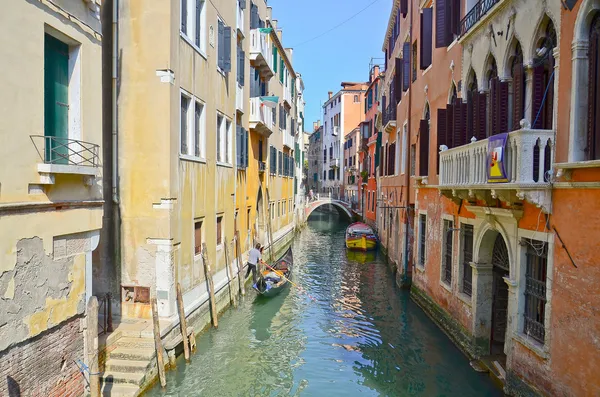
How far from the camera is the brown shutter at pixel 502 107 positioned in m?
7.27

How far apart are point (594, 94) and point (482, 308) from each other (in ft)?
15.3

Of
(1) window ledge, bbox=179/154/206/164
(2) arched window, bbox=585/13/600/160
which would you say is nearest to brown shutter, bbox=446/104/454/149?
(2) arched window, bbox=585/13/600/160

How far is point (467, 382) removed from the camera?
805 cm

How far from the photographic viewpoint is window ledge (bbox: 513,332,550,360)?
20.2ft

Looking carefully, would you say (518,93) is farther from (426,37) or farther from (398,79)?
(398,79)

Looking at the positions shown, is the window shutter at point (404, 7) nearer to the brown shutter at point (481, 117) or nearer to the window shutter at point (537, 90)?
the brown shutter at point (481, 117)

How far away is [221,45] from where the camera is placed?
11.8 m

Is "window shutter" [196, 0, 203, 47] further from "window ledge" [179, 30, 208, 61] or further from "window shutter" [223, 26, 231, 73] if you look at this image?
"window shutter" [223, 26, 231, 73]

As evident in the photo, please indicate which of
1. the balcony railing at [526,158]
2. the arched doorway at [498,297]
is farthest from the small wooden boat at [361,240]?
the balcony railing at [526,158]

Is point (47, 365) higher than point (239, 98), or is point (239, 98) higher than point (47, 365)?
point (239, 98)

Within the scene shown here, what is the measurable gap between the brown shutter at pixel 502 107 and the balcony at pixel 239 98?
845cm

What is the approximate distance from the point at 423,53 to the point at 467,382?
27.8 feet

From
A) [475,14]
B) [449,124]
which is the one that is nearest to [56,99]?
[449,124]

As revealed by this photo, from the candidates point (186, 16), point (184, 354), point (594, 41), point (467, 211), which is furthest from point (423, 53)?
point (184, 354)
